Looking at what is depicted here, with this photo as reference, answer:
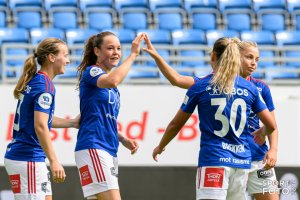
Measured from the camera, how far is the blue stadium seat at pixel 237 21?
15367mm

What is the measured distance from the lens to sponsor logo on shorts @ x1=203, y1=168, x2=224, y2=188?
5.98 metres

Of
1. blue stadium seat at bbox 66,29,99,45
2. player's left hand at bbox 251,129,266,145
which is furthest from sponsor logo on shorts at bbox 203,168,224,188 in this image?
blue stadium seat at bbox 66,29,99,45

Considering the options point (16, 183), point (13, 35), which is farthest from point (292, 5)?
point (16, 183)

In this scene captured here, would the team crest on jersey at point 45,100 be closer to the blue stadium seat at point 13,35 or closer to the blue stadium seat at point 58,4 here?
the blue stadium seat at point 13,35

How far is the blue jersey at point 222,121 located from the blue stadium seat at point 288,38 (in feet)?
28.9

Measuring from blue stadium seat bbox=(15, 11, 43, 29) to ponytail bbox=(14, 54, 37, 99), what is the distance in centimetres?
827

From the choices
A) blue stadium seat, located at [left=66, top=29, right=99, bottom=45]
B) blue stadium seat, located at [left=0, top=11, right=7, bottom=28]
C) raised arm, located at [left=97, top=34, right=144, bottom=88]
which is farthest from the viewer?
blue stadium seat, located at [left=0, top=11, right=7, bottom=28]

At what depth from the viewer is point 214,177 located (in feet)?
19.7

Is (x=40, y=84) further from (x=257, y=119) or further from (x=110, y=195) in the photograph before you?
(x=257, y=119)

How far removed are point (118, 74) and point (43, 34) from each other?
7848 millimetres

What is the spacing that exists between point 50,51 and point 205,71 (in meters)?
6.14

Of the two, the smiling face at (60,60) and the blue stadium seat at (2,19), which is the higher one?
the blue stadium seat at (2,19)

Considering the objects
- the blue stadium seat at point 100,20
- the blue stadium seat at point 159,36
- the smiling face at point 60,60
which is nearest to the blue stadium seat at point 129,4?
the blue stadium seat at point 100,20

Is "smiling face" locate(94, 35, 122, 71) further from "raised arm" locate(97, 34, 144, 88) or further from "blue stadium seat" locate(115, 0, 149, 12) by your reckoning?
"blue stadium seat" locate(115, 0, 149, 12)
